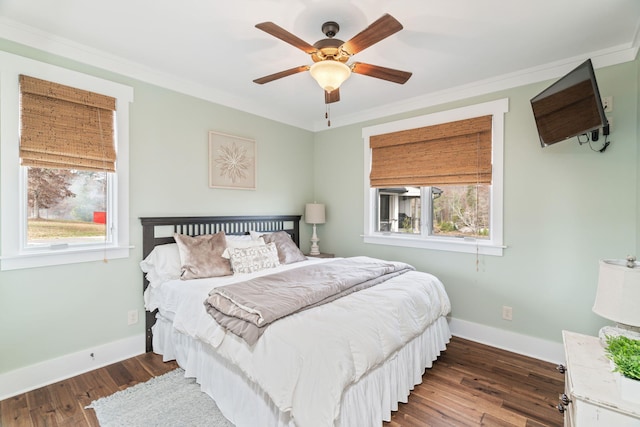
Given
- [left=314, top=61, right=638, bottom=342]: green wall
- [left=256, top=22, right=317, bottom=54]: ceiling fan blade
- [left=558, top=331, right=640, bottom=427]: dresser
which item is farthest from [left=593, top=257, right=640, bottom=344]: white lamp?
[left=256, top=22, right=317, bottom=54]: ceiling fan blade

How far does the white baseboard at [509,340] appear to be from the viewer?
2.72m

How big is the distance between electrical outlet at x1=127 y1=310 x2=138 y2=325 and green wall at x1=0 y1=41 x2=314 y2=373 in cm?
3

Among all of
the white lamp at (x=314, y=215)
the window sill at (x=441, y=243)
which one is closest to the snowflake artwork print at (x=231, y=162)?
the white lamp at (x=314, y=215)

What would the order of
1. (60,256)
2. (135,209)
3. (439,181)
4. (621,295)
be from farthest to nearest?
(439,181) < (135,209) < (60,256) < (621,295)

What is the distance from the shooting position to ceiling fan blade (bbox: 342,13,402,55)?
1.58m

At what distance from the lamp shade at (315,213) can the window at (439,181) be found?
638 mm

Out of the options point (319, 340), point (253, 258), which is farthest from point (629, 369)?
point (253, 258)

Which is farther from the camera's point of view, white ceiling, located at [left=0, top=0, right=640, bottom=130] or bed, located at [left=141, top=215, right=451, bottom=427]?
white ceiling, located at [left=0, top=0, right=640, bottom=130]

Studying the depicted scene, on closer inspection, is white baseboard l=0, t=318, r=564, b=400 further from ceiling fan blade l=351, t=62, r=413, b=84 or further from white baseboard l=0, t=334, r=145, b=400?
ceiling fan blade l=351, t=62, r=413, b=84

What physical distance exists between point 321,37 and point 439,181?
1.93 meters

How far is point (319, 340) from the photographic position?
157 cm

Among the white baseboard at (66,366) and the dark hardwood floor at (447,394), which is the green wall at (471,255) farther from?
Answer: the dark hardwood floor at (447,394)

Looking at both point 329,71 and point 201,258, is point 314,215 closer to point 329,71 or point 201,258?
point 201,258

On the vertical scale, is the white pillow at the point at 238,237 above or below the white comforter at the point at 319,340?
above
